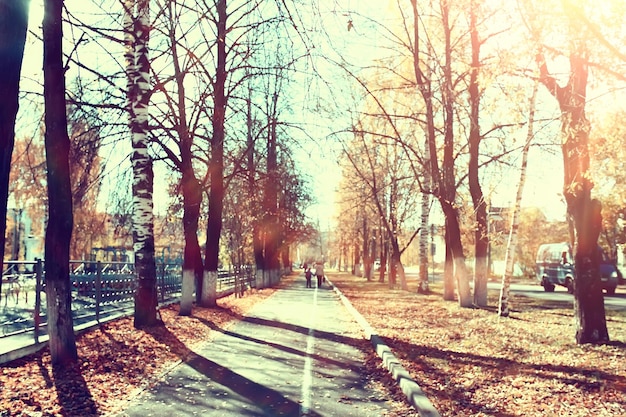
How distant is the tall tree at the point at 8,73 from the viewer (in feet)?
16.2

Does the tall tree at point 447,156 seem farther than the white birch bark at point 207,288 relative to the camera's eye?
No

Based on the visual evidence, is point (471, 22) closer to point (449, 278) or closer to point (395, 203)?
point (449, 278)

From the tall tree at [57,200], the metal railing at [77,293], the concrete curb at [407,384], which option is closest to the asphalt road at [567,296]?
the concrete curb at [407,384]

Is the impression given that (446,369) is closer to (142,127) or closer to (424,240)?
(142,127)

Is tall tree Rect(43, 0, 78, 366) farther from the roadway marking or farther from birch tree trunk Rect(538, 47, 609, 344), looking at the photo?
birch tree trunk Rect(538, 47, 609, 344)

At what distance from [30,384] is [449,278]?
1765 cm

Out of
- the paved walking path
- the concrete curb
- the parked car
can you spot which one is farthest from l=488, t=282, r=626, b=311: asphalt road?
the concrete curb

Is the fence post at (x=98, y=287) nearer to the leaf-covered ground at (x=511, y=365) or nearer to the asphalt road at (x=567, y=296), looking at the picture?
the leaf-covered ground at (x=511, y=365)

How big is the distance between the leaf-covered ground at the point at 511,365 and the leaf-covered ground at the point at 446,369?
0.04ft

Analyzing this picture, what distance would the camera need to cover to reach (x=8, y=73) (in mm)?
5031

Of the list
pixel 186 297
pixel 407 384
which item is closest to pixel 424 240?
pixel 186 297

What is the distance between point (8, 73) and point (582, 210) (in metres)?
9.31

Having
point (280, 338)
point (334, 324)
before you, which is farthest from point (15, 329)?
point (334, 324)

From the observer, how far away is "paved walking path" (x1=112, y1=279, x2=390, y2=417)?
643 centimetres
